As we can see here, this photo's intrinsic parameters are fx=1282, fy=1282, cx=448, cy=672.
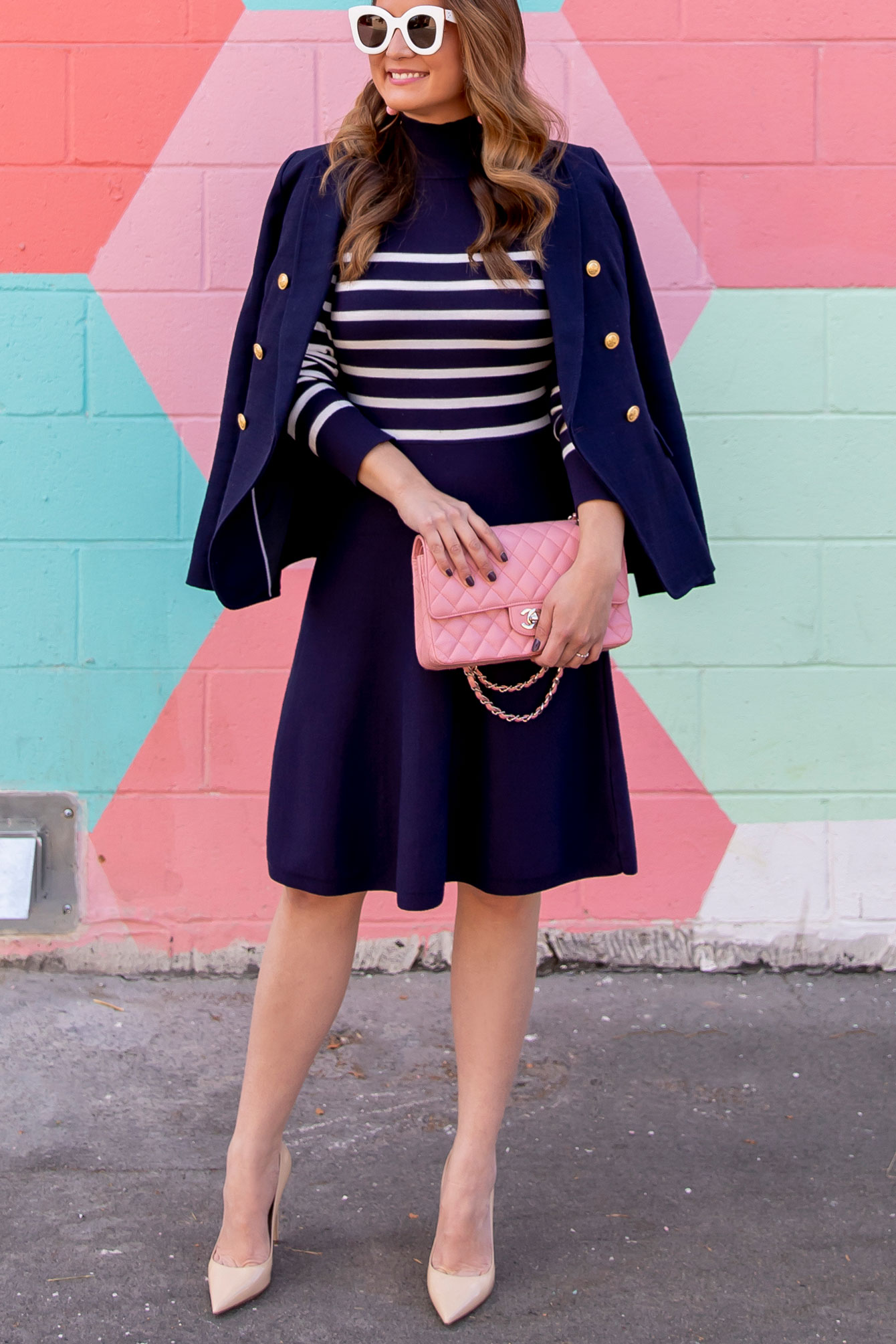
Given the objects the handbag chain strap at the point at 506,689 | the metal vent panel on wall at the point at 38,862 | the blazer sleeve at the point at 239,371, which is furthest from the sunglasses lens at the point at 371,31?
the metal vent panel on wall at the point at 38,862

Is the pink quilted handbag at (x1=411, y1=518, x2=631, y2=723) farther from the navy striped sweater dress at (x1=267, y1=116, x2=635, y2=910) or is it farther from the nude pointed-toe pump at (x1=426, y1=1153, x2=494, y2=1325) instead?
the nude pointed-toe pump at (x1=426, y1=1153, x2=494, y2=1325)

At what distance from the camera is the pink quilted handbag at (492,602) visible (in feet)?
5.34

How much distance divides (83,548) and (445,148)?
55.1 inches

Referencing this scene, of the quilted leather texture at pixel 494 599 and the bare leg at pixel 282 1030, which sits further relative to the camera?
the bare leg at pixel 282 1030

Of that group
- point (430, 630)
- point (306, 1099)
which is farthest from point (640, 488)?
point (306, 1099)

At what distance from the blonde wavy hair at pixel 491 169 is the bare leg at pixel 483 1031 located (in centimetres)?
89

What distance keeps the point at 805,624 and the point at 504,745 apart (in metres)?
1.35

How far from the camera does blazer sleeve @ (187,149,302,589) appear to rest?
5.98 feet

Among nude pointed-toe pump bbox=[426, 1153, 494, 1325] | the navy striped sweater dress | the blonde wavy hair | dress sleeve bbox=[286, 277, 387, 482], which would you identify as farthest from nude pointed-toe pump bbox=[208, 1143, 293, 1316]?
the blonde wavy hair

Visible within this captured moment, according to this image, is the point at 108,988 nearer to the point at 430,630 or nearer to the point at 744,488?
the point at 430,630

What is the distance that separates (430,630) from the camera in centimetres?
163

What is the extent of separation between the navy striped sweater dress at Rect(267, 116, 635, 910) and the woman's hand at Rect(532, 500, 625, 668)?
38 mm

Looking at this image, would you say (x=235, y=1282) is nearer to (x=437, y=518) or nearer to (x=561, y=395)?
(x=437, y=518)

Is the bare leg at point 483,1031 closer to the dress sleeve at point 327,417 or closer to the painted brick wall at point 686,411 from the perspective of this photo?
the dress sleeve at point 327,417
